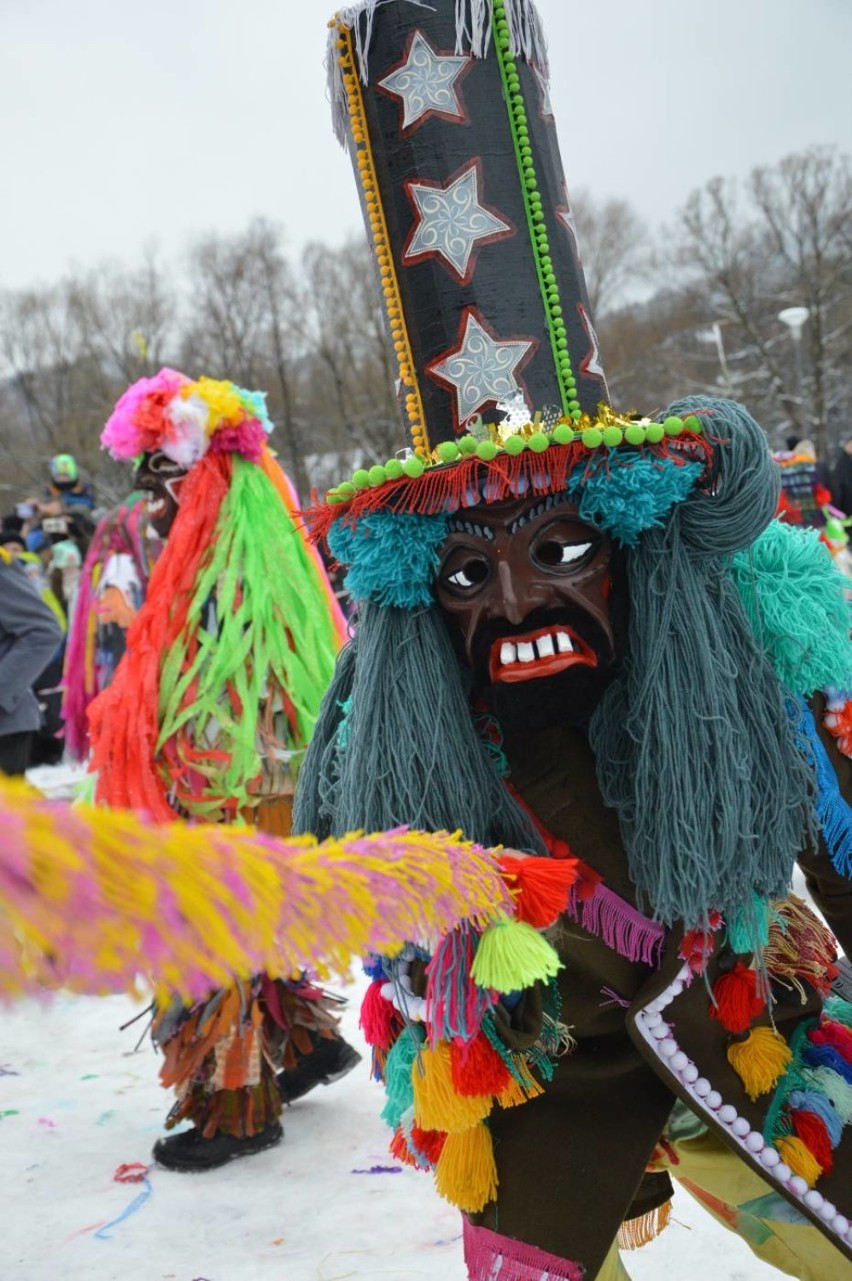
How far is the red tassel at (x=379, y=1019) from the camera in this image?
1.87 meters

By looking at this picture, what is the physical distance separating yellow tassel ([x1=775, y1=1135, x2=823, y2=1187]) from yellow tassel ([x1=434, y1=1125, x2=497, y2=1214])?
0.45 m

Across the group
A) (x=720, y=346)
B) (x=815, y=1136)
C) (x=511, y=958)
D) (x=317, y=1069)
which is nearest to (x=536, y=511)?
(x=511, y=958)

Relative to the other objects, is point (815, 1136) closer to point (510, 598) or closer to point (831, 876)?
point (831, 876)

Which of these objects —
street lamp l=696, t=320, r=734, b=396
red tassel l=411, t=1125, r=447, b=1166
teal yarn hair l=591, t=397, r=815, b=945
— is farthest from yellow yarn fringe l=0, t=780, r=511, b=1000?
street lamp l=696, t=320, r=734, b=396

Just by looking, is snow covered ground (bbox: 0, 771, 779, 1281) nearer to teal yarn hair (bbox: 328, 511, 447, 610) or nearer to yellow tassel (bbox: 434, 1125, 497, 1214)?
yellow tassel (bbox: 434, 1125, 497, 1214)

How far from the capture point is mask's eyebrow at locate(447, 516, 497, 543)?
5.88 feet

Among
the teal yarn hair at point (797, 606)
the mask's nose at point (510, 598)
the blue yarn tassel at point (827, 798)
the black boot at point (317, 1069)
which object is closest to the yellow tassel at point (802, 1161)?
the blue yarn tassel at point (827, 798)

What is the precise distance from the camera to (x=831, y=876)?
1.85 meters

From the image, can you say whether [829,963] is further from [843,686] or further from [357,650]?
[357,650]

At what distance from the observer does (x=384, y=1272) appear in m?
2.67

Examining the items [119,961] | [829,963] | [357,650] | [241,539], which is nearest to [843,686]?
[829,963]

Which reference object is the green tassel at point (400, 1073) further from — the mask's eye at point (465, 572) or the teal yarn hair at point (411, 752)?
the mask's eye at point (465, 572)

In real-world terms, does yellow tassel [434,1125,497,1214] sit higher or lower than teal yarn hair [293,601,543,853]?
lower

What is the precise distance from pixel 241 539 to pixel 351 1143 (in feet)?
5.88
